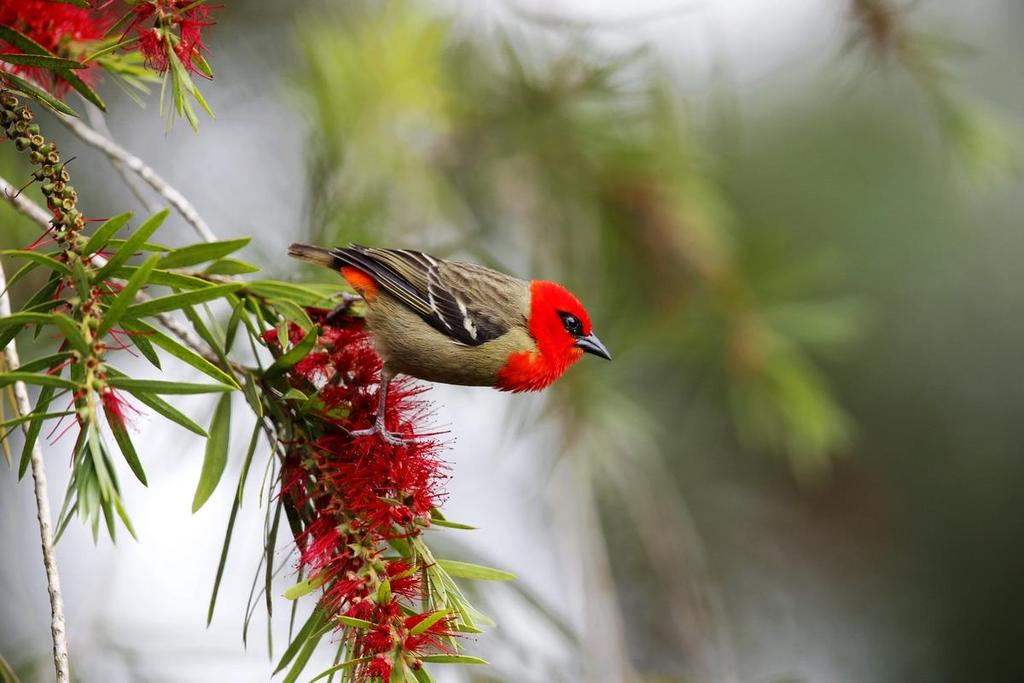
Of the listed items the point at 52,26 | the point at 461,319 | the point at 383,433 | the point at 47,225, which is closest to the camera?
the point at 47,225

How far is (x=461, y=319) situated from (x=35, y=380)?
166 cm

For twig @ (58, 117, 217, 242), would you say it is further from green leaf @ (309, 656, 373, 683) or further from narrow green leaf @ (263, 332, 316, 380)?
green leaf @ (309, 656, 373, 683)

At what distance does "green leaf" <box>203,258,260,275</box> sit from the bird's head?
1251 mm

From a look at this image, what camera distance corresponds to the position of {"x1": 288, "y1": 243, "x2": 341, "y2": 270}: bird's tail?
8.33 feet

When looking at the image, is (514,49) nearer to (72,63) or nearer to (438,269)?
(438,269)

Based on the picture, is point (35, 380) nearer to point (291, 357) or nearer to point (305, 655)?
point (291, 357)

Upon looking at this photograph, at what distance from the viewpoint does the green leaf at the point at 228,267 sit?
161 cm

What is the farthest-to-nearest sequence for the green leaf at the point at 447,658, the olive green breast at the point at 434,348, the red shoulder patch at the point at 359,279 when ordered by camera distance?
the red shoulder patch at the point at 359,279
the olive green breast at the point at 434,348
the green leaf at the point at 447,658

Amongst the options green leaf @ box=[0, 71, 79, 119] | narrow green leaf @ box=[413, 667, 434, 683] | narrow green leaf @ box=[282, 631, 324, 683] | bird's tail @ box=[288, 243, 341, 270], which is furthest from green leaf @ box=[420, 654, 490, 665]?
bird's tail @ box=[288, 243, 341, 270]

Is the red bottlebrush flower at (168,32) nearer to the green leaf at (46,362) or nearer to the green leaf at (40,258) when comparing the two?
the green leaf at (40,258)

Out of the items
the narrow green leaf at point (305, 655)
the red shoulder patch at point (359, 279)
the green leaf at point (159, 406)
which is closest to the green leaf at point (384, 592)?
the narrow green leaf at point (305, 655)

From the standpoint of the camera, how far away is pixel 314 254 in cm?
256

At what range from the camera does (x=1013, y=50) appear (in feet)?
23.6

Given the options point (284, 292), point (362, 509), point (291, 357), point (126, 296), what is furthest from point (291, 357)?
point (126, 296)
